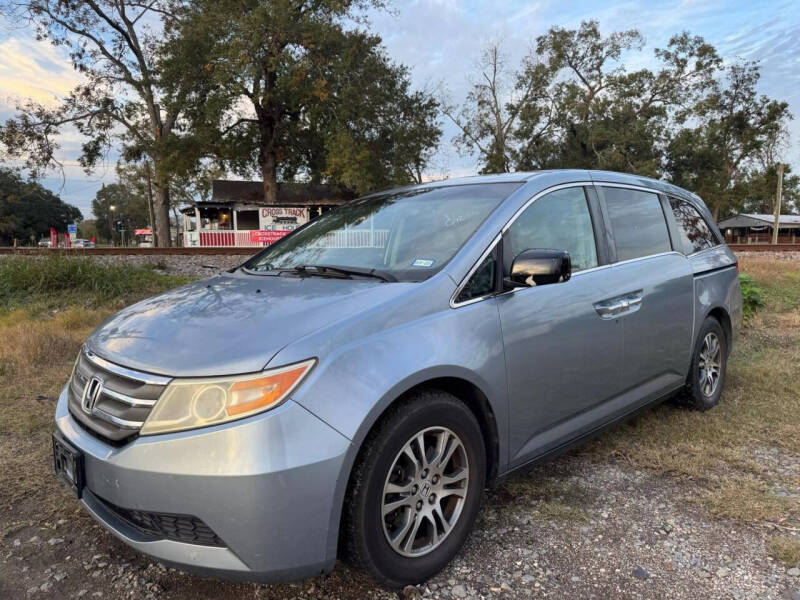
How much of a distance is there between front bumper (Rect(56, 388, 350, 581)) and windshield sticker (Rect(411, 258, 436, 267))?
0.94m

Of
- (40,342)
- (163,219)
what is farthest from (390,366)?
(163,219)

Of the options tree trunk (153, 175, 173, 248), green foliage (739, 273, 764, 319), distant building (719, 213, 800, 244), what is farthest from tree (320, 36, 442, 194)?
distant building (719, 213, 800, 244)

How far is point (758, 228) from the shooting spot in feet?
196

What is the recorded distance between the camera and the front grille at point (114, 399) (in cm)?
179

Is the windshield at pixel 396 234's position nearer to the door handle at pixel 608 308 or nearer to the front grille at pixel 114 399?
the door handle at pixel 608 308

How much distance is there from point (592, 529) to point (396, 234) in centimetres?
173

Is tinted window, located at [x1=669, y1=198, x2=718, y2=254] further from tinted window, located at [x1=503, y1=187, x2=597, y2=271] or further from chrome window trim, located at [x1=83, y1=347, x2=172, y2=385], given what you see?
chrome window trim, located at [x1=83, y1=347, x2=172, y2=385]

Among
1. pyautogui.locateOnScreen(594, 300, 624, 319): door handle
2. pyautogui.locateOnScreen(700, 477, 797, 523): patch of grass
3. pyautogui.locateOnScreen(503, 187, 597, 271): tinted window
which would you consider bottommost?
pyautogui.locateOnScreen(700, 477, 797, 523): patch of grass

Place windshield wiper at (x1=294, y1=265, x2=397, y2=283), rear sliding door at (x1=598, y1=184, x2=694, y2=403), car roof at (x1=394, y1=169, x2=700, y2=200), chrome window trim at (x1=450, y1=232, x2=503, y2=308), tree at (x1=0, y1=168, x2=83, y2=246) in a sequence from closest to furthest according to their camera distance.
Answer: chrome window trim at (x1=450, y1=232, x2=503, y2=308) < windshield wiper at (x1=294, y1=265, x2=397, y2=283) < car roof at (x1=394, y1=169, x2=700, y2=200) < rear sliding door at (x1=598, y1=184, x2=694, y2=403) < tree at (x1=0, y1=168, x2=83, y2=246)

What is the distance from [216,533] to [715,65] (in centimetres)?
4499

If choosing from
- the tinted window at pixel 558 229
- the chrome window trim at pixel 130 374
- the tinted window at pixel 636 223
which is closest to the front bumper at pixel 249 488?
the chrome window trim at pixel 130 374

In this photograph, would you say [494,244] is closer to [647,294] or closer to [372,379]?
[372,379]

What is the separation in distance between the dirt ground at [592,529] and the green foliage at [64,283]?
202 inches

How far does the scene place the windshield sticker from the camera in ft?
7.86
